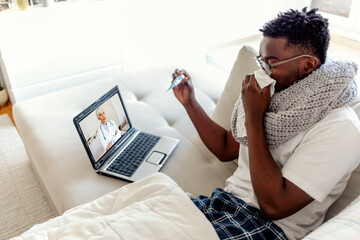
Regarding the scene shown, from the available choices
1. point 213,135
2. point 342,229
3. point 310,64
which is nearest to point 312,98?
point 310,64

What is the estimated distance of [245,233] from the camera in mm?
899

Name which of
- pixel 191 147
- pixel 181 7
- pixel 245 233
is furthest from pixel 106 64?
pixel 245 233

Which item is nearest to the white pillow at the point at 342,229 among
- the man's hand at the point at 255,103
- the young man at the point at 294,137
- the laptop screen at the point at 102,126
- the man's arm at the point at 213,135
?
the young man at the point at 294,137

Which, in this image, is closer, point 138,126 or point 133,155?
point 133,155

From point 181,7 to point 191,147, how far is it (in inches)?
68.9

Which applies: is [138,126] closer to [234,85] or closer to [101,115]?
[101,115]

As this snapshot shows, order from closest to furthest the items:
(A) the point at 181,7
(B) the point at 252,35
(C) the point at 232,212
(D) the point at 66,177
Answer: (C) the point at 232,212 → (D) the point at 66,177 → (A) the point at 181,7 → (B) the point at 252,35

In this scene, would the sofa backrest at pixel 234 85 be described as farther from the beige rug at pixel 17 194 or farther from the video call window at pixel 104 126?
the beige rug at pixel 17 194

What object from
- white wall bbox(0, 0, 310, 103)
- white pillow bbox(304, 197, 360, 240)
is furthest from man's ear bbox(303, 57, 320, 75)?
white wall bbox(0, 0, 310, 103)

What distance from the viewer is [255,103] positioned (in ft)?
3.13

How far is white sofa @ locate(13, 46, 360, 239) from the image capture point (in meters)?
1.19

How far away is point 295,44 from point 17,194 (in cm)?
150

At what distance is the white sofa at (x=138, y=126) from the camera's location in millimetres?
1193

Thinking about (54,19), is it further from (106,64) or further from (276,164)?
(276,164)
